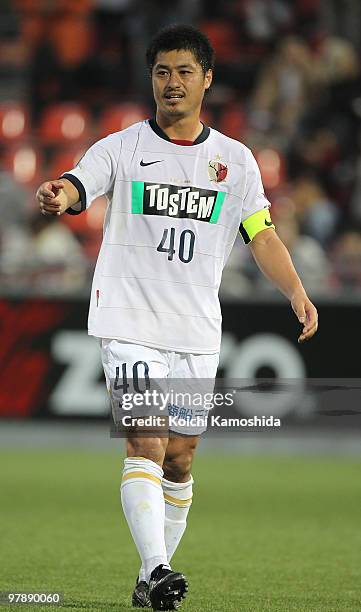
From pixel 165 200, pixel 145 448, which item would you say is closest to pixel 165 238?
pixel 165 200

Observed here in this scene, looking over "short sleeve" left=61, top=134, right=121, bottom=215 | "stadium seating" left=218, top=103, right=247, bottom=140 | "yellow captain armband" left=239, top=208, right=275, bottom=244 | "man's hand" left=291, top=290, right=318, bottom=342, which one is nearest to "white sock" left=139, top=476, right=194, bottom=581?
"man's hand" left=291, top=290, right=318, bottom=342

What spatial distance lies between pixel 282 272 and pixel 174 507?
1.13 metres

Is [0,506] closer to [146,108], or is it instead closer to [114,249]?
[114,249]

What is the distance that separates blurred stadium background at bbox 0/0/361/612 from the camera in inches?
329

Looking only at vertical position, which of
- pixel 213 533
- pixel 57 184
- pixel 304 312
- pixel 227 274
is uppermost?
pixel 57 184

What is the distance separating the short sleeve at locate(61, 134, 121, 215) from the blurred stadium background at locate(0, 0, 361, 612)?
113cm

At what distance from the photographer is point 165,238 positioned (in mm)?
5605

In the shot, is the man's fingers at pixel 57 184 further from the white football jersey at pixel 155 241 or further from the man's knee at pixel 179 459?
the man's knee at pixel 179 459

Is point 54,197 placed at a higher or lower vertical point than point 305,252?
higher

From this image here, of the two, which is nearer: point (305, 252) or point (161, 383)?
point (161, 383)

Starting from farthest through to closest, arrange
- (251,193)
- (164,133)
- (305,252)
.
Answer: (305,252), (251,193), (164,133)

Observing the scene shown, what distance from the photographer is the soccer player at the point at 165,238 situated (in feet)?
18.2

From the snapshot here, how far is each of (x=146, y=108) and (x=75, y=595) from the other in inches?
504

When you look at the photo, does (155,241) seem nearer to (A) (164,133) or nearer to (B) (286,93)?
(A) (164,133)
